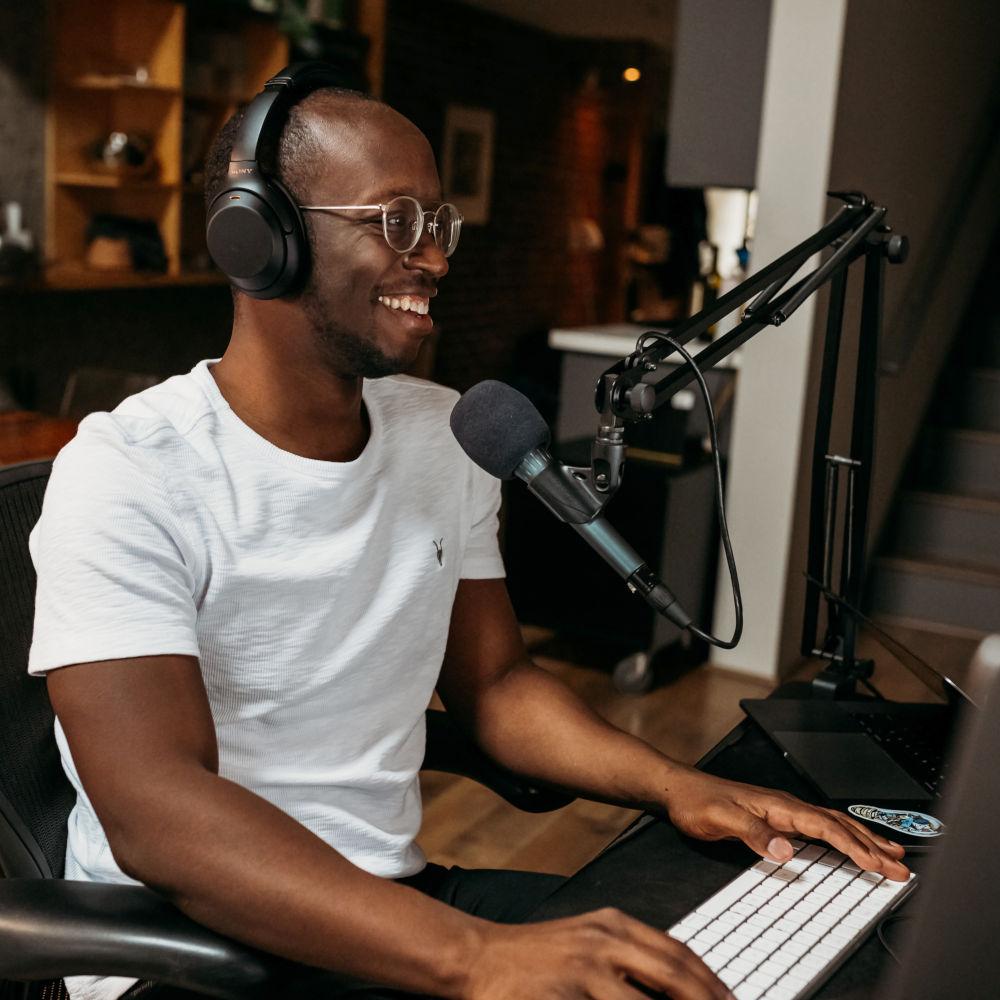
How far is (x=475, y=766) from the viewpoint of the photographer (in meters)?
1.34

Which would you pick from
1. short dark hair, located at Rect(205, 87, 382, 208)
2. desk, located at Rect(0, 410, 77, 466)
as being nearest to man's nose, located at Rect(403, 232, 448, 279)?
short dark hair, located at Rect(205, 87, 382, 208)

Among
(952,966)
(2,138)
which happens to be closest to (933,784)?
(952,966)

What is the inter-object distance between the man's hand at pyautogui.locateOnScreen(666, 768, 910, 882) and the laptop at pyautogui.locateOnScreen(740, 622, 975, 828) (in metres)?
0.07

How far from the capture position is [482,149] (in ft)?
24.5

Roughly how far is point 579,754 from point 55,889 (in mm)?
507

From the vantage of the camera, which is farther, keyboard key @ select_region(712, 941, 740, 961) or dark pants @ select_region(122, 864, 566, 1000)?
A: dark pants @ select_region(122, 864, 566, 1000)

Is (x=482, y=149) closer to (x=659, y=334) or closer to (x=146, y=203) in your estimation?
(x=146, y=203)

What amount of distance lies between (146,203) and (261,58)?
85 cm

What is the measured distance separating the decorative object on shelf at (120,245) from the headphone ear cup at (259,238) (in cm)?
372

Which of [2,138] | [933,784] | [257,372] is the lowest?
[933,784]

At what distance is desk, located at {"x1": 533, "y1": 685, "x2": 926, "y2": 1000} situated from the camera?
865 millimetres

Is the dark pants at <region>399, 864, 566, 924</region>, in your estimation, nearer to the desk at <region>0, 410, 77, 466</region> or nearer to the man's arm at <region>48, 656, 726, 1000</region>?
the man's arm at <region>48, 656, 726, 1000</region>

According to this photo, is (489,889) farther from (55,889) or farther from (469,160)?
(469,160)

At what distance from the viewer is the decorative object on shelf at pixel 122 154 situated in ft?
15.0
